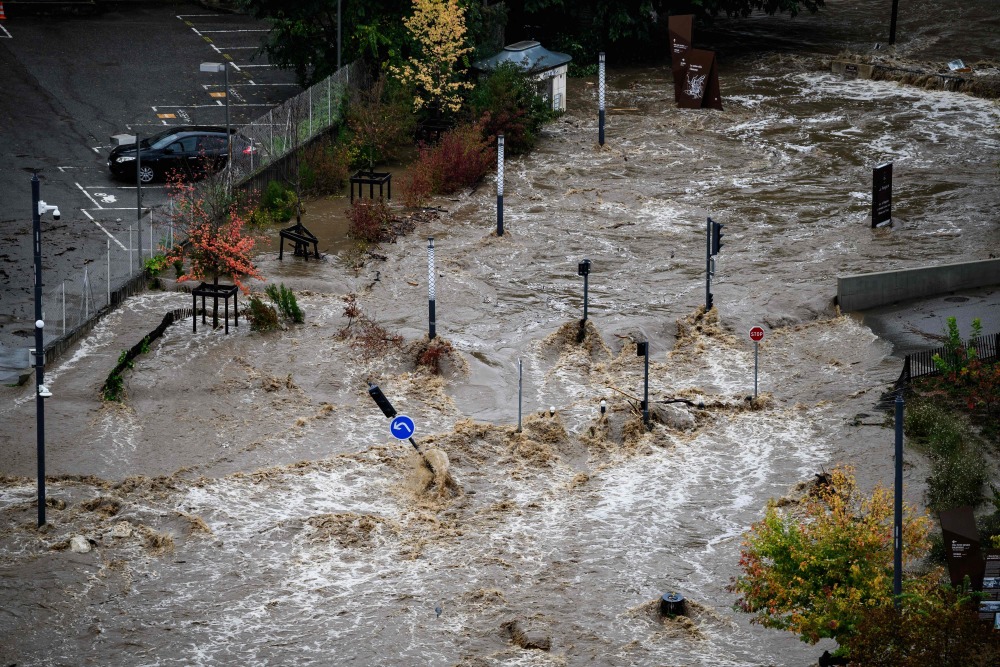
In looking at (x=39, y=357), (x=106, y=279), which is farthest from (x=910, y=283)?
(x=39, y=357)

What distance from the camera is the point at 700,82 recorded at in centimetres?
4488

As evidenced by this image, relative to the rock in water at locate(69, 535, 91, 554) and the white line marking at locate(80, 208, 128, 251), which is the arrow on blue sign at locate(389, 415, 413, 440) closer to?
the rock in water at locate(69, 535, 91, 554)

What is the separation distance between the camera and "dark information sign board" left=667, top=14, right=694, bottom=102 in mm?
44906

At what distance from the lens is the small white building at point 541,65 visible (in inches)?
1861

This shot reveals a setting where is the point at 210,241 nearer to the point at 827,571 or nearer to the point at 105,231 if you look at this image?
the point at 105,231

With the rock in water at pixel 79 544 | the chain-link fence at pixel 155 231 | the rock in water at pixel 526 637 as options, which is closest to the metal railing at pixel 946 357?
the rock in water at pixel 526 637

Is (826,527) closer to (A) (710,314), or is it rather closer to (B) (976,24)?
(A) (710,314)

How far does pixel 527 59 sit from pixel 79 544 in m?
29.3

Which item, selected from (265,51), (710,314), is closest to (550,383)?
(710,314)

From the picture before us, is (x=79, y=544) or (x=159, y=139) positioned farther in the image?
(x=159, y=139)

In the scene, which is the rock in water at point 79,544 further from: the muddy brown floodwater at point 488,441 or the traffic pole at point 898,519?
the traffic pole at point 898,519

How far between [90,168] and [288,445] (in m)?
17.6

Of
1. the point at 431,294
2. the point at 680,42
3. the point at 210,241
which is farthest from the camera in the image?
the point at 680,42

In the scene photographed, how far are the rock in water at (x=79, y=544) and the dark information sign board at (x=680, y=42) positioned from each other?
28.3 m
